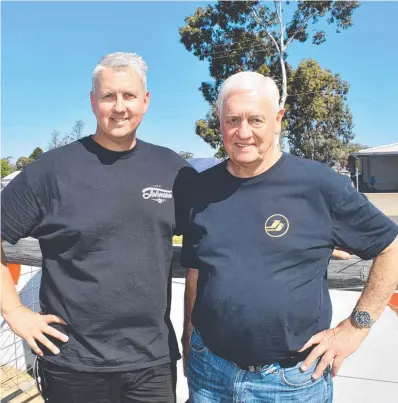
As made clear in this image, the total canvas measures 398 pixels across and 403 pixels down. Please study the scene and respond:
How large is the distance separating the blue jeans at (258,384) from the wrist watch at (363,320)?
0.22 m

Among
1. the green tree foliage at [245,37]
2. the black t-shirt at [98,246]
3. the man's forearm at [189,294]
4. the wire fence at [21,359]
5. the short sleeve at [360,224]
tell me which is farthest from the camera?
the green tree foliage at [245,37]

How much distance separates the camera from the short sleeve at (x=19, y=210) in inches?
74.3

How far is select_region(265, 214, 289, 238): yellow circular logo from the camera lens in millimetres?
1689

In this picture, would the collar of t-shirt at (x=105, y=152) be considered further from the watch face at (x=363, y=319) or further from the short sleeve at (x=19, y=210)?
the watch face at (x=363, y=319)

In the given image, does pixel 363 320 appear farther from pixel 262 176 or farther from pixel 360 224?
pixel 262 176

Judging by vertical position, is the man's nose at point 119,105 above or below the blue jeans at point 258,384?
above

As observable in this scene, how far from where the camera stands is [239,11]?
22234 millimetres

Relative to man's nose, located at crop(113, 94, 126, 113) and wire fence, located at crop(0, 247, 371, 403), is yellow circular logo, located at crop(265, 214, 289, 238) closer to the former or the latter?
man's nose, located at crop(113, 94, 126, 113)

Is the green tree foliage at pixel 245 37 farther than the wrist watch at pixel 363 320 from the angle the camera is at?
Yes

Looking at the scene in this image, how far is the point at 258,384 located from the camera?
1.71 meters

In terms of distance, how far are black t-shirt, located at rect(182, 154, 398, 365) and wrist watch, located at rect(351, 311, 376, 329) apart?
121 mm

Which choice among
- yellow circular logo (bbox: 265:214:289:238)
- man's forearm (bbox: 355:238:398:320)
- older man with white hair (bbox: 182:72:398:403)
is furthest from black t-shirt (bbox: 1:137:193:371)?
man's forearm (bbox: 355:238:398:320)

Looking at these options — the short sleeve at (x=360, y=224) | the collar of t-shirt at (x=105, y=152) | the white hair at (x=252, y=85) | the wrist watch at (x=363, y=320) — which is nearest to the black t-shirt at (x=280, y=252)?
the short sleeve at (x=360, y=224)

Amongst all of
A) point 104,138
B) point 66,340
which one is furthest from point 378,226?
point 66,340
